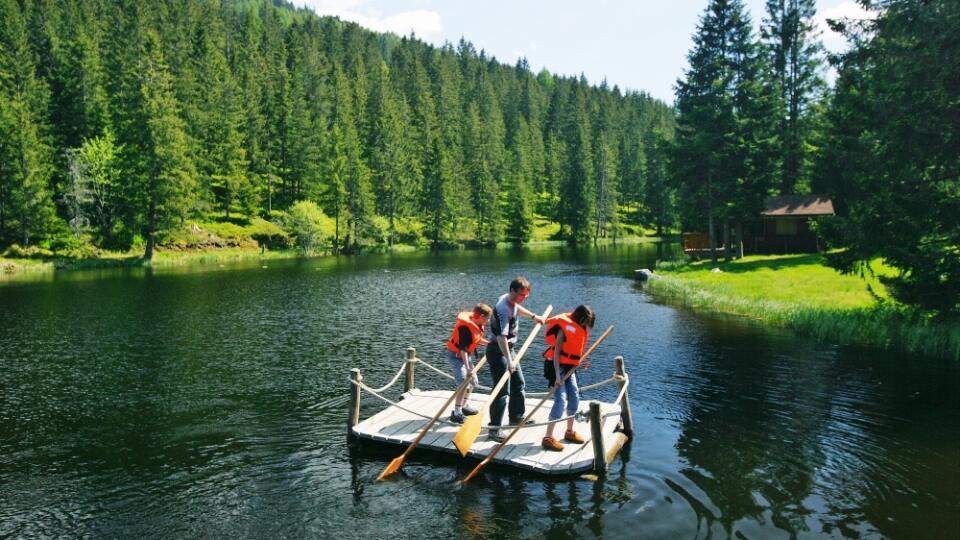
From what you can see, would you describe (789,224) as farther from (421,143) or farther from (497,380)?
(421,143)

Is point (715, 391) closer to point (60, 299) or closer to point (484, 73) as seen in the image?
point (60, 299)

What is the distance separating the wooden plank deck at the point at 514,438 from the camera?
1167 centimetres

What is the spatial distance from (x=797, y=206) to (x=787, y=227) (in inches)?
74.9

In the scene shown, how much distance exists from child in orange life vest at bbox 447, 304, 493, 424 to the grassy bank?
17486 millimetres

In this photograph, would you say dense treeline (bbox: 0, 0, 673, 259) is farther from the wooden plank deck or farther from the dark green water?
the wooden plank deck

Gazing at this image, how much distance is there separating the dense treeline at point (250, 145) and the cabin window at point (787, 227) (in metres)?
12.4

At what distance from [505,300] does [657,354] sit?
1244cm

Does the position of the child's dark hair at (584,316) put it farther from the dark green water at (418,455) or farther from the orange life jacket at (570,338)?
the dark green water at (418,455)

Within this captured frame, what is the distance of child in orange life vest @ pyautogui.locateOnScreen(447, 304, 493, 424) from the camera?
1324cm

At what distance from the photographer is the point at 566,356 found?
12.3 m

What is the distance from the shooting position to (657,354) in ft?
74.8

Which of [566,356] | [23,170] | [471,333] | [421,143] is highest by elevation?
[421,143]

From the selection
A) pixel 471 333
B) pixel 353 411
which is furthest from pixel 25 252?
pixel 471 333

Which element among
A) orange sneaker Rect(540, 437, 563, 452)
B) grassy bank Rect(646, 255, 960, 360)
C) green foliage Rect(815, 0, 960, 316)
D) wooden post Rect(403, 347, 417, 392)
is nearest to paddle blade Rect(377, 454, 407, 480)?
orange sneaker Rect(540, 437, 563, 452)
